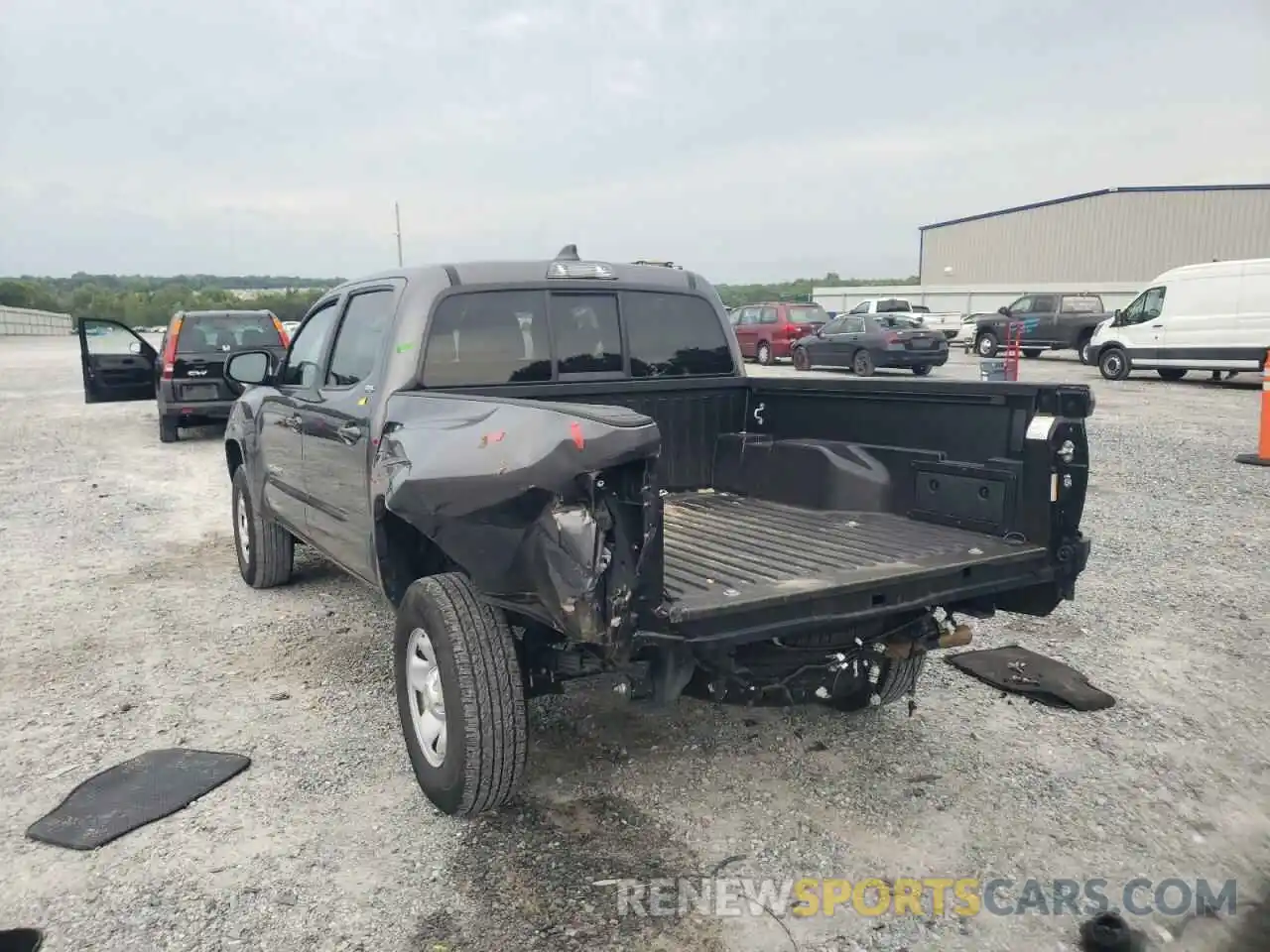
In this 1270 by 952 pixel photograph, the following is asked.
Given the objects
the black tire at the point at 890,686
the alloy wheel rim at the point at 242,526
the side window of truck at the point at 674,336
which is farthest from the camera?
the alloy wheel rim at the point at 242,526

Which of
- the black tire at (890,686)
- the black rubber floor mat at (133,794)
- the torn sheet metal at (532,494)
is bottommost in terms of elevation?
the black rubber floor mat at (133,794)

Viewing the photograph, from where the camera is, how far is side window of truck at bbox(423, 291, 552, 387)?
4.18 meters

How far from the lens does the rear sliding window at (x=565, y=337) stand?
4.23 m

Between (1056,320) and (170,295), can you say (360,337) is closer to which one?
(1056,320)

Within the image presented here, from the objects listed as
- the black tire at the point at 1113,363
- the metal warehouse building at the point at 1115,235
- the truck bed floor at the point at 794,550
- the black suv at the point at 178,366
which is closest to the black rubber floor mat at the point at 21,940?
the truck bed floor at the point at 794,550

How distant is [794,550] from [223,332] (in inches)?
450

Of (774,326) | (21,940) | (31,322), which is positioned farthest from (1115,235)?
(31,322)

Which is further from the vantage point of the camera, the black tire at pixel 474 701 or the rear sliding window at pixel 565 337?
the rear sliding window at pixel 565 337

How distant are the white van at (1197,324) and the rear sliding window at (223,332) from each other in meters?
16.7

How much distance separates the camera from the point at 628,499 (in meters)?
2.74

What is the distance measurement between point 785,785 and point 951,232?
61934 mm

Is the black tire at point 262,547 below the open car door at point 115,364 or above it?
below

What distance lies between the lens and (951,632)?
368 centimetres

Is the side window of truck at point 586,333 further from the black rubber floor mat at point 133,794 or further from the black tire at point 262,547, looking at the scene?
the black tire at point 262,547
